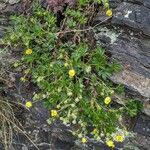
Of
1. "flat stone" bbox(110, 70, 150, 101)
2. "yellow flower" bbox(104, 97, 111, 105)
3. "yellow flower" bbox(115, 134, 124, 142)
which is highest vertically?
"flat stone" bbox(110, 70, 150, 101)

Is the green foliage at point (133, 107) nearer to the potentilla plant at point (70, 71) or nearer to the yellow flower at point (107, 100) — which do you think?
the potentilla plant at point (70, 71)

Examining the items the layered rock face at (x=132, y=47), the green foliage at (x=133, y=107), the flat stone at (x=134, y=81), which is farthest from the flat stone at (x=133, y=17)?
the green foliage at (x=133, y=107)

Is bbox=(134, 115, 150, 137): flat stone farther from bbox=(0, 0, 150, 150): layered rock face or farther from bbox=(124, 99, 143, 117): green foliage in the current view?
bbox=(124, 99, 143, 117): green foliage

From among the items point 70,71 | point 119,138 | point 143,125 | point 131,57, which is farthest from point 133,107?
point 70,71

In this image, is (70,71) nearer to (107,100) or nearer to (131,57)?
(107,100)

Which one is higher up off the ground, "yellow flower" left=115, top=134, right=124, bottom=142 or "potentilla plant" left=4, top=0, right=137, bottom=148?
"potentilla plant" left=4, top=0, right=137, bottom=148

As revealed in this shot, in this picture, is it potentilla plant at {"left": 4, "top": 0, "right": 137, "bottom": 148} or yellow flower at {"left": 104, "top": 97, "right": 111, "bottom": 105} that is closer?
yellow flower at {"left": 104, "top": 97, "right": 111, "bottom": 105}

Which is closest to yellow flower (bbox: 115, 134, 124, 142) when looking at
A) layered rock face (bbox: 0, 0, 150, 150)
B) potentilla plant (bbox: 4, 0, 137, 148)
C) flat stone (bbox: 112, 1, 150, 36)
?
Result: potentilla plant (bbox: 4, 0, 137, 148)
